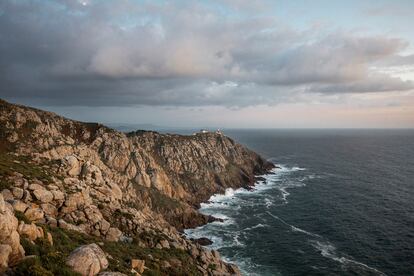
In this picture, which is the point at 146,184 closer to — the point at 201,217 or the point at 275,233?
the point at 201,217

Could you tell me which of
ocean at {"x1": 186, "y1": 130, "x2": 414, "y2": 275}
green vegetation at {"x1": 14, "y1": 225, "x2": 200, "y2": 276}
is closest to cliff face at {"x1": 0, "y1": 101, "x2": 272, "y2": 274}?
green vegetation at {"x1": 14, "y1": 225, "x2": 200, "y2": 276}

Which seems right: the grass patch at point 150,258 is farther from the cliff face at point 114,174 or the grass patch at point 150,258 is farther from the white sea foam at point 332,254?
the white sea foam at point 332,254

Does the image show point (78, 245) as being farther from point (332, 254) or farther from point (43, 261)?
point (332, 254)

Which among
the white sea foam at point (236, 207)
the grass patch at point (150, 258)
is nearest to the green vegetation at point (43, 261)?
the grass patch at point (150, 258)

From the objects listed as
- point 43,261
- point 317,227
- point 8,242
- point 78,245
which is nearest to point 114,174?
point 78,245

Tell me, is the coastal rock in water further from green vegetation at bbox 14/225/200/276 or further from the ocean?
the ocean

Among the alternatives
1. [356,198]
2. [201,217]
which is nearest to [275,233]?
[201,217]
